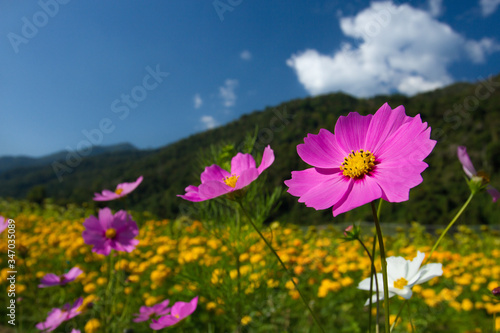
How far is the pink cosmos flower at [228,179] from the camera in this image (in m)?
0.47

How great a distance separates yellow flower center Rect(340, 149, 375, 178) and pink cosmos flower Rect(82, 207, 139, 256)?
2.63 ft

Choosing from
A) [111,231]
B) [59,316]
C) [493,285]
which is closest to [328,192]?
[111,231]

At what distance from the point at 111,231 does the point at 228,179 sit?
2.10ft

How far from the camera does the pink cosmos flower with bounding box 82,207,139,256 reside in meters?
1.00

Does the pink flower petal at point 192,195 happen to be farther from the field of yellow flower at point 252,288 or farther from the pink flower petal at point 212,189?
the field of yellow flower at point 252,288

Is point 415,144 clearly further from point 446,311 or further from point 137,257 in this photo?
point 137,257

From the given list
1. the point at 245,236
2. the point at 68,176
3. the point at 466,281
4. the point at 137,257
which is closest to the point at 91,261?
the point at 137,257

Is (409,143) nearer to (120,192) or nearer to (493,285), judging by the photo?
(120,192)

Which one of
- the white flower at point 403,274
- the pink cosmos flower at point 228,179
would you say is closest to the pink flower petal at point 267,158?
the pink cosmos flower at point 228,179

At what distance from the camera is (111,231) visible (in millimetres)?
1026

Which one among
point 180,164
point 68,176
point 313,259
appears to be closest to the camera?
point 313,259

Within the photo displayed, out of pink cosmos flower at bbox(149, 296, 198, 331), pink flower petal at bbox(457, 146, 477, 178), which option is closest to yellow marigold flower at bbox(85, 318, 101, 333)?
pink cosmos flower at bbox(149, 296, 198, 331)

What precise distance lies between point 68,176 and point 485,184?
196 feet

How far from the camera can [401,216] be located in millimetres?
22516
